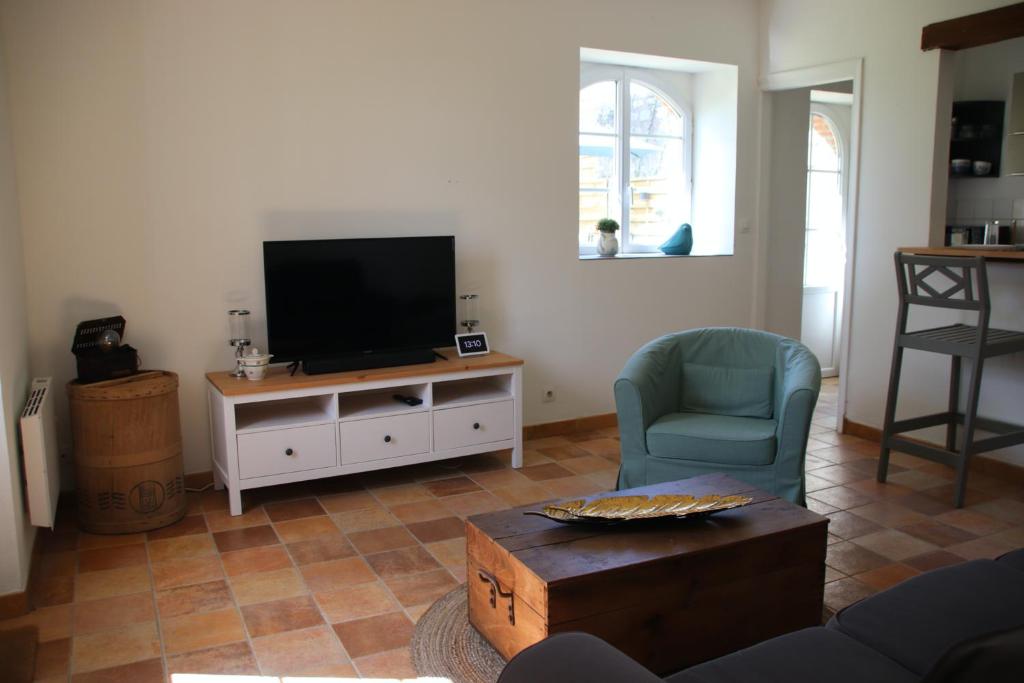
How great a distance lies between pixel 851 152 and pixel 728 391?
2050 millimetres

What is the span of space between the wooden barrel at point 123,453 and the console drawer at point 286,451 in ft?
1.07

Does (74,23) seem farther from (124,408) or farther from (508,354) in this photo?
(508,354)

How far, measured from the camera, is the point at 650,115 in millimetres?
5562

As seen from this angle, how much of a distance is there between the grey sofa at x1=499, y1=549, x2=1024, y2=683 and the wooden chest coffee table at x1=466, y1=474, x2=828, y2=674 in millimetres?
501

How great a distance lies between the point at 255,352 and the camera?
3934 mm

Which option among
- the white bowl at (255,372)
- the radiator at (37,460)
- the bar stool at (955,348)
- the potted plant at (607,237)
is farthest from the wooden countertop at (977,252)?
the radiator at (37,460)

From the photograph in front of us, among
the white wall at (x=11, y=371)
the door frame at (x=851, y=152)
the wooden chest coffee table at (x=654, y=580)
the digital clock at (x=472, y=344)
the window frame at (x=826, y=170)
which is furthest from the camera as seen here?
the window frame at (x=826, y=170)

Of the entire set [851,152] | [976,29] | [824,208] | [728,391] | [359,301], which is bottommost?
[728,391]

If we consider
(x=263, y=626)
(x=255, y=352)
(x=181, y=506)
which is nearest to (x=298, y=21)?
(x=255, y=352)

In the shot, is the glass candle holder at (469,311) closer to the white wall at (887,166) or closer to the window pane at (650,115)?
the window pane at (650,115)

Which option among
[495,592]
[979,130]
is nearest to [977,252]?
[979,130]

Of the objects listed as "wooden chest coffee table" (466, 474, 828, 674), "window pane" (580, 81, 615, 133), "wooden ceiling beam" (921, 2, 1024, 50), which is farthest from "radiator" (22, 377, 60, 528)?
"wooden ceiling beam" (921, 2, 1024, 50)

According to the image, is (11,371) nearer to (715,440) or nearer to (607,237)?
(715,440)

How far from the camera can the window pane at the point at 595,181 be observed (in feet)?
17.4
